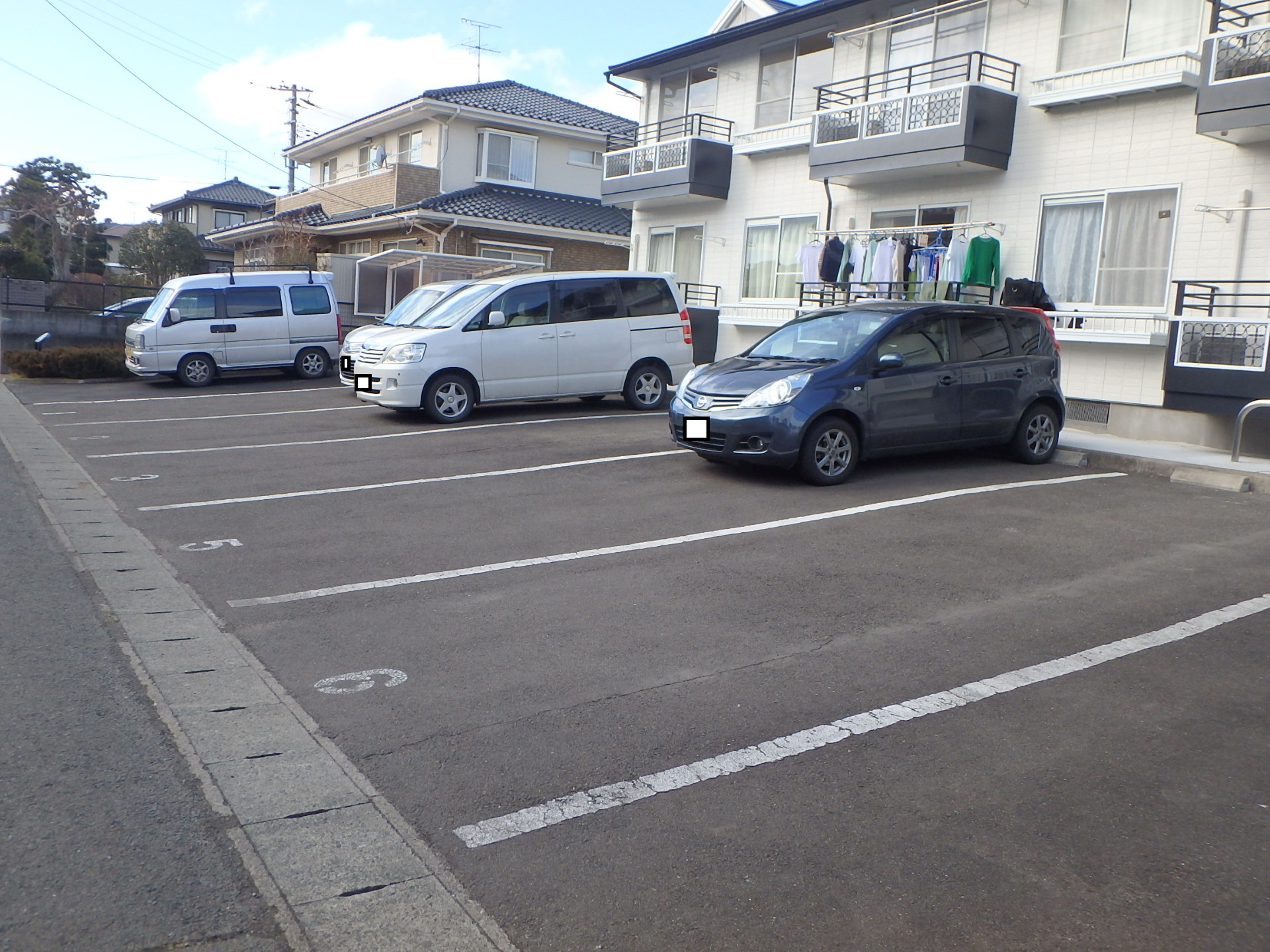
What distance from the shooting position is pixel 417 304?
16.4 m

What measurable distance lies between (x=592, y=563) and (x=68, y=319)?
21681 millimetres

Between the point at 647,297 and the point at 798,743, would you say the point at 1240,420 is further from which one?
the point at 798,743

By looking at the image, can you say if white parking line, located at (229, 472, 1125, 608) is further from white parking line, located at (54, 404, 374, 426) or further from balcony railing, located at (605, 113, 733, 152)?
balcony railing, located at (605, 113, 733, 152)

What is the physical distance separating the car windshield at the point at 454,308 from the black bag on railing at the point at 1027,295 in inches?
279

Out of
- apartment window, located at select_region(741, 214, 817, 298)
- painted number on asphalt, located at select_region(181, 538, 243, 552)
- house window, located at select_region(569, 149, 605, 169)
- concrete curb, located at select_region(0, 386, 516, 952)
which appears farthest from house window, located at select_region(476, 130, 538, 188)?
concrete curb, located at select_region(0, 386, 516, 952)

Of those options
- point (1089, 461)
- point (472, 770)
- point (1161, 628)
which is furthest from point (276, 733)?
point (1089, 461)

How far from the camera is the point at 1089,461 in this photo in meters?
11.2

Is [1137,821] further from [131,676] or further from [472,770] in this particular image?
[131,676]

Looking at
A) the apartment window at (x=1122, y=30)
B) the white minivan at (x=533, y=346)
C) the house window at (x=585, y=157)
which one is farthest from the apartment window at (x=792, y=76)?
the house window at (x=585, y=157)

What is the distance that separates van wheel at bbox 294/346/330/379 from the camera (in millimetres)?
20500

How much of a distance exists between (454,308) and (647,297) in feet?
8.89

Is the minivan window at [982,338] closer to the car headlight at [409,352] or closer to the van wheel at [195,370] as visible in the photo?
the car headlight at [409,352]

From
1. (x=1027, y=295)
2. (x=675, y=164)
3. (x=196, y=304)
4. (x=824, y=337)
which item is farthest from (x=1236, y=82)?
(x=196, y=304)

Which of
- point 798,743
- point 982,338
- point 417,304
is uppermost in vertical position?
point 417,304
